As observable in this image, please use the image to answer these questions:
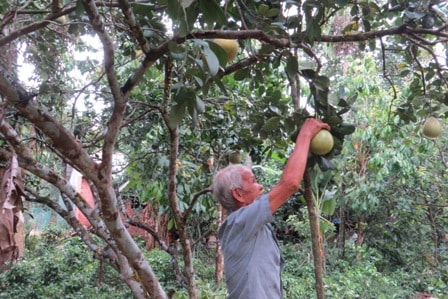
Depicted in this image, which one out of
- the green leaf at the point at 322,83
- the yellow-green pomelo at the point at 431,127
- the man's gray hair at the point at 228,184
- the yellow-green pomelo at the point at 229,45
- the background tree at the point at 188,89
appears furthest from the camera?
the yellow-green pomelo at the point at 431,127

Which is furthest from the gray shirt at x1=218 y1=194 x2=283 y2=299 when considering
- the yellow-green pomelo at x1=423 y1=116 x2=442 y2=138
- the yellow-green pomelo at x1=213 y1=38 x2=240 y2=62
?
the yellow-green pomelo at x1=423 y1=116 x2=442 y2=138

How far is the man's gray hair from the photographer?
1616 millimetres

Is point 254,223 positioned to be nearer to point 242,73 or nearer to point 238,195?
point 238,195

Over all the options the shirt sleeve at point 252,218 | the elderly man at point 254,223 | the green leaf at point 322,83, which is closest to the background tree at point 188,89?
the green leaf at point 322,83

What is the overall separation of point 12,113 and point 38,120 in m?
1.26

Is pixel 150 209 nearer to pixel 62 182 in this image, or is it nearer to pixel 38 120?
pixel 62 182

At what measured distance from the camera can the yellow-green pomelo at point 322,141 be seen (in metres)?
1.46

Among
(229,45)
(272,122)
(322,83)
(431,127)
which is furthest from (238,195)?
(431,127)

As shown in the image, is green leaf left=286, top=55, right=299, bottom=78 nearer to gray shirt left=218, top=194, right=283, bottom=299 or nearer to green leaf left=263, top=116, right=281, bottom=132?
green leaf left=263, top=116, right=281, bottom=132

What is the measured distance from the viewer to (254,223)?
4.75 ft

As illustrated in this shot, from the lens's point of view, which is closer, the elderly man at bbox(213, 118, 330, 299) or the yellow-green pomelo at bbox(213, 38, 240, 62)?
the elderly man at bbox(213, 118, 330, 299)

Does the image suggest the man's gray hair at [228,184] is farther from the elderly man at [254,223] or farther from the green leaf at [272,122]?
the green leaf at [272,122]

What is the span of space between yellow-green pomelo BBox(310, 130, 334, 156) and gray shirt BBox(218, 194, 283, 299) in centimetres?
24

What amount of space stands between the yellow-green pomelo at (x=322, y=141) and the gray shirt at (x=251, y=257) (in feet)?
0.79
